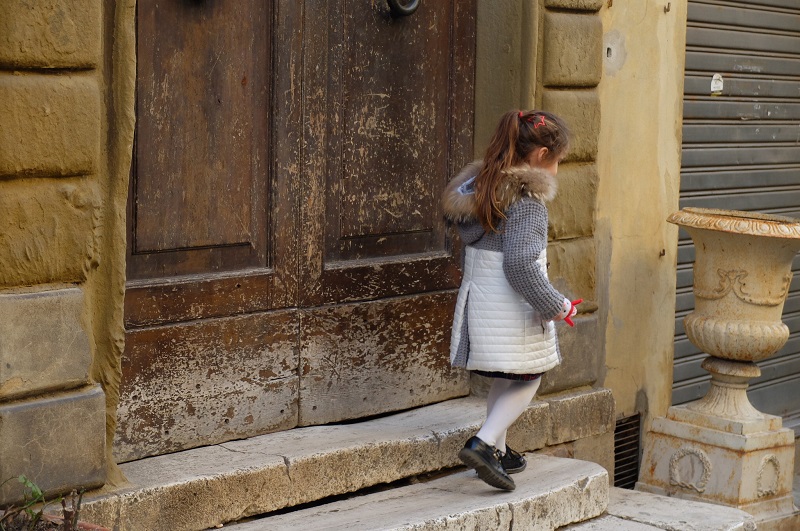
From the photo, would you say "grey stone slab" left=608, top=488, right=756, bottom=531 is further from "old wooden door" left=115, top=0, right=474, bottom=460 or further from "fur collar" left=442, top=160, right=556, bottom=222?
"fur collar" left=442, top=160, right=556, bottom=222

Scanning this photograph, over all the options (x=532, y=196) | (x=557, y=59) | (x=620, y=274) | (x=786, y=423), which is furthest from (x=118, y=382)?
(x=786, y=423)

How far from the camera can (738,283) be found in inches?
219

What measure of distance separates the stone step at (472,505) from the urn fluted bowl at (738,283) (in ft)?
3.73

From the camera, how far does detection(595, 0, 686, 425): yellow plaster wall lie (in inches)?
222

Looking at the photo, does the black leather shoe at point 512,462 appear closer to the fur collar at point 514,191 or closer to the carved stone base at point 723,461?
the fur collar at point 514,191

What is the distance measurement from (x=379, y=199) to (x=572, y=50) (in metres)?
Answer: 1.10

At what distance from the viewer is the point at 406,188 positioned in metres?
5.00

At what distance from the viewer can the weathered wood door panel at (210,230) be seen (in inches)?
161

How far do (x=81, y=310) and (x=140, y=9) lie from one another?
1.02 meters

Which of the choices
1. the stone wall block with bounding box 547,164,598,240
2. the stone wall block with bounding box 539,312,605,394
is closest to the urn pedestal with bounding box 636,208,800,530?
the stone wall block with bounding box 547,164,598,240

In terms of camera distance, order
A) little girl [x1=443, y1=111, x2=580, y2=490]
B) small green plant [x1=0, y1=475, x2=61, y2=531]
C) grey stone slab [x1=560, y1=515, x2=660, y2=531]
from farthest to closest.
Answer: grey stone slab [x1=560, y1=515, x2=660, y2=531]
little girl [x1=443, y1=111, x2=580, y2=490]
small green plant [x1=0, y1=475, x2=61, y2=531]

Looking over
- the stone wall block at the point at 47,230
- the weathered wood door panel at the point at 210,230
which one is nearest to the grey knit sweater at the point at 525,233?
the weathered wood door panel at the point at 210,230

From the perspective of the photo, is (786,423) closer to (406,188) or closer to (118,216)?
(406,188)

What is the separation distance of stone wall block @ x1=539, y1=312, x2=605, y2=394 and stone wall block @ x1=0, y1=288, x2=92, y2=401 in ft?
7.66
